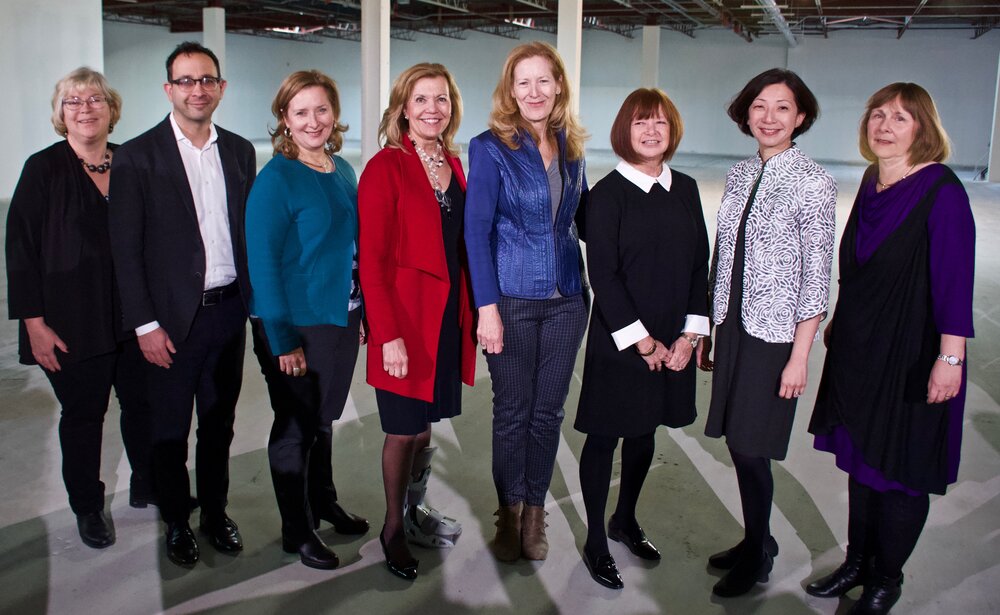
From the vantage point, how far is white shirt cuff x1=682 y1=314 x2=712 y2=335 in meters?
2.30

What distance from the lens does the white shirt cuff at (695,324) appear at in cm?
230

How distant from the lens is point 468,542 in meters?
2.59

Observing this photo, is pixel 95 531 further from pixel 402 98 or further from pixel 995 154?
pixel 995 154

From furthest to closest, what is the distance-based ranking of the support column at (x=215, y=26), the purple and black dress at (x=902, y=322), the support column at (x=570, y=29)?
the support column at (x=215, y=26) < the support column at (x=570, y=29) < the purple and black dress at (x=902, y=322)

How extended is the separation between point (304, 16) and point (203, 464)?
819 inches

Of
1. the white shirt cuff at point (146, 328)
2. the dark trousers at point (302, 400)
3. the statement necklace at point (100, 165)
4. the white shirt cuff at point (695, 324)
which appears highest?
the statement necklace at point (100, 165)

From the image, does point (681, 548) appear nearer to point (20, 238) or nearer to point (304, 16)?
point (20, 238)

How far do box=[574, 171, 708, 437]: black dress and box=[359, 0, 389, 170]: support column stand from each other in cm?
988

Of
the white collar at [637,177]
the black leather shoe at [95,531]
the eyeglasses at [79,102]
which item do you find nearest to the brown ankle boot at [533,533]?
the white collar at [637,177]

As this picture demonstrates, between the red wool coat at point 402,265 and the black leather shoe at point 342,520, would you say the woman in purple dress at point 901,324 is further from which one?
the black leather shoe at point 342,520

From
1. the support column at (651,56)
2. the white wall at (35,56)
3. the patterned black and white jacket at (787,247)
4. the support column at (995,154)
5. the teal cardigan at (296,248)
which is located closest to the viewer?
the patterned black and white jacket at (787,247)

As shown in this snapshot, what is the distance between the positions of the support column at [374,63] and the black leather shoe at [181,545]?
9.72 meters

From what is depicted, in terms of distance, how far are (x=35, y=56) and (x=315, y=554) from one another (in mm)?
9511

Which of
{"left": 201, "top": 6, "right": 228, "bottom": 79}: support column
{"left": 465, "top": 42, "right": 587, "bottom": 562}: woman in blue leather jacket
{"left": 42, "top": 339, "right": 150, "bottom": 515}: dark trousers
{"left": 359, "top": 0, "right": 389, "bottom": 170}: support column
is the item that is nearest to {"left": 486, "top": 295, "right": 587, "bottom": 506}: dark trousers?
{"left": 465, "top": 42, "right": 587, "bottom": 562}: woman in blue leather jacket
